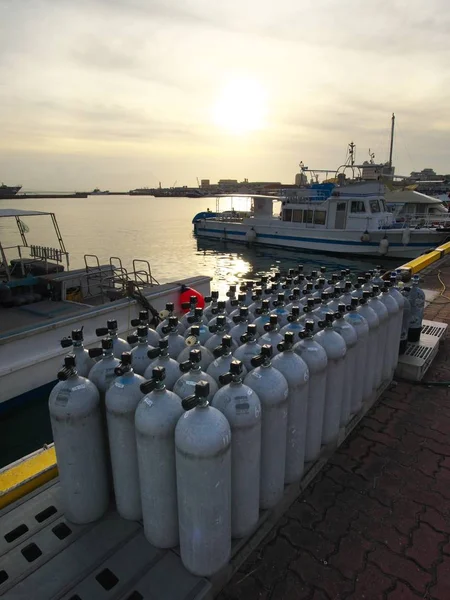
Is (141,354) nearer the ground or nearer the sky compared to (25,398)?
nearer the sky

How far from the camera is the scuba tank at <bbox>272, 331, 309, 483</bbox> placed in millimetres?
2654

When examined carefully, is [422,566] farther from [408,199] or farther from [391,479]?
[408,199]

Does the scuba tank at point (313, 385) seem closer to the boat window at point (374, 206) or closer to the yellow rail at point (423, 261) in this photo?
the yellow rail at point (423, 261)

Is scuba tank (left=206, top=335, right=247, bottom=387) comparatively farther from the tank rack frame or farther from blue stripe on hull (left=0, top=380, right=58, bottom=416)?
blue stripe on hull (left=0, top=380, right=58, bottom=416)

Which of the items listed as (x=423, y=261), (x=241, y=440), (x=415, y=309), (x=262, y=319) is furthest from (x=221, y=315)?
(x=423, y=261)

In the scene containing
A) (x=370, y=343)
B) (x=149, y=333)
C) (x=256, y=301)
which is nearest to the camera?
(x=149, y=333)

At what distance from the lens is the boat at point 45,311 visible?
22.2 feet

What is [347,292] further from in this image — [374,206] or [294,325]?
[374,206]

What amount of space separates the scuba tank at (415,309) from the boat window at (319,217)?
2095 centimetres

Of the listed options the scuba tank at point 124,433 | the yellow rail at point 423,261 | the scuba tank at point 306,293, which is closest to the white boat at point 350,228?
the yellow rail at point 423,261

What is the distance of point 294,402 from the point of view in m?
2.71

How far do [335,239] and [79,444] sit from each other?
78.7 feet

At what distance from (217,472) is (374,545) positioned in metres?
1.41

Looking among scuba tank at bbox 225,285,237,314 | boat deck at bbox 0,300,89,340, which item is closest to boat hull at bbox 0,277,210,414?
boat deck at bbox 0,300,89,340
